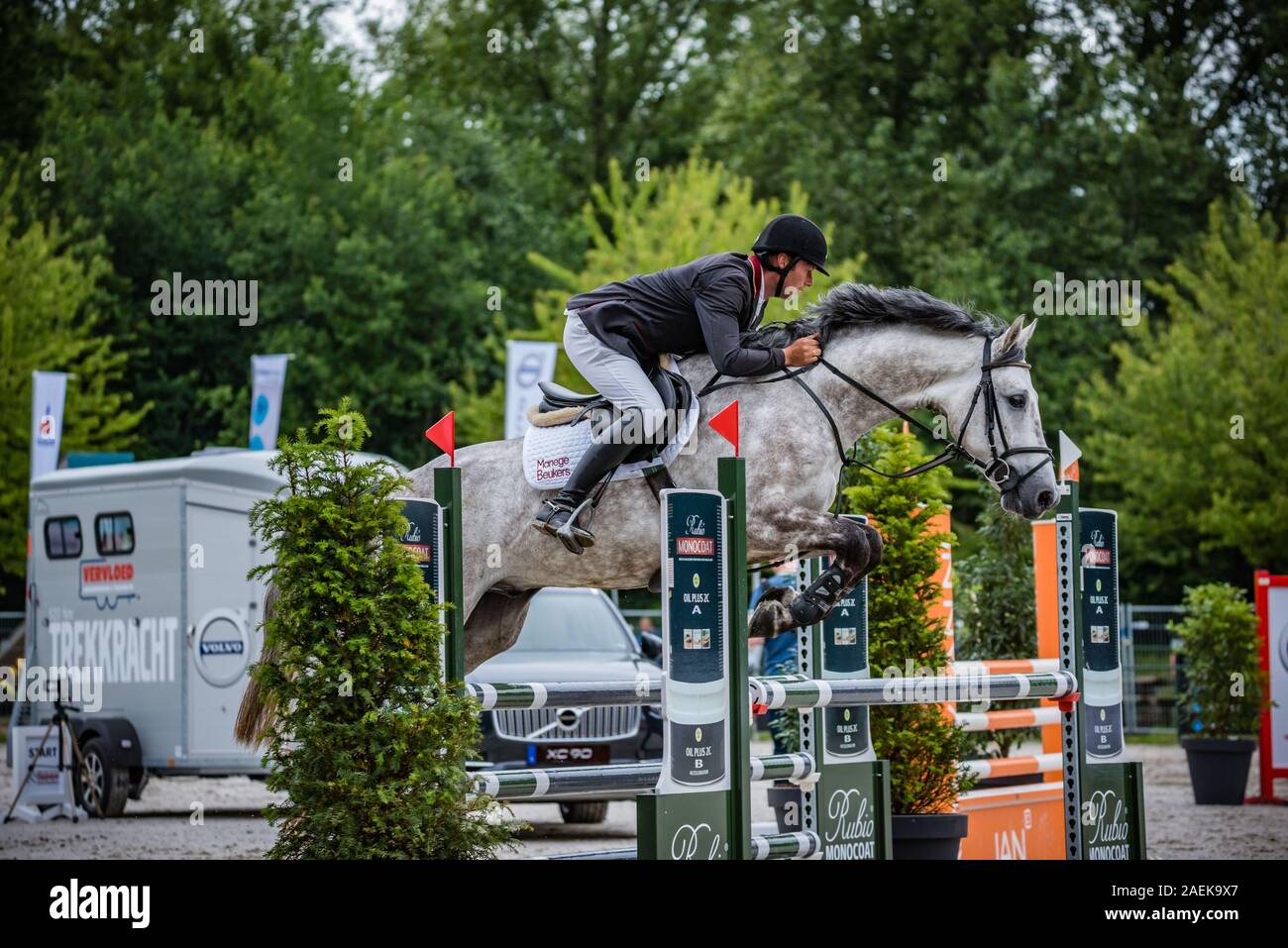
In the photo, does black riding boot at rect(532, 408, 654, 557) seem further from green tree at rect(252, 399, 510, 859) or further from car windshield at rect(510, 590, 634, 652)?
car windshield at rect(510, 590, 634, 652)

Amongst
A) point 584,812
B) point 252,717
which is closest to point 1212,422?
point 584,812

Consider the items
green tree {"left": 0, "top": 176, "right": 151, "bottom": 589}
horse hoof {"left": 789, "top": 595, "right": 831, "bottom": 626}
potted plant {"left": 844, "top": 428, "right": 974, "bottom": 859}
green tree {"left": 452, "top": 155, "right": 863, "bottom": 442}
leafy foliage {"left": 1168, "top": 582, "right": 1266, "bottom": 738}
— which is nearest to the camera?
horse hoof {"left": 789, "top": 595, "right": 831, "bottom": 626}

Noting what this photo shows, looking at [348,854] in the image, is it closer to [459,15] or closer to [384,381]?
[384,381]

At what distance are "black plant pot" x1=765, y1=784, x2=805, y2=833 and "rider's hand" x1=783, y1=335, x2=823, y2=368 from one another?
1.84 m

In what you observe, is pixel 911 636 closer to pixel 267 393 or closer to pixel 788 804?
pixel 788 804

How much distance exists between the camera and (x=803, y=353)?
6.09 meters

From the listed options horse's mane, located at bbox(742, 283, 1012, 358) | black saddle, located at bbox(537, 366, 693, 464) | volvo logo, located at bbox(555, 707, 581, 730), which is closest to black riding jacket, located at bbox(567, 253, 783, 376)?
black saddle, located at bbox(537, 366, 693, 464)

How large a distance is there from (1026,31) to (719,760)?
96.6ft

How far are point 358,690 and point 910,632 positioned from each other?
3.18 m

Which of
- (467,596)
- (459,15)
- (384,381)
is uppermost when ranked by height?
(459,15)

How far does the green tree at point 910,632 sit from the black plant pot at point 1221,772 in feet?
21.8

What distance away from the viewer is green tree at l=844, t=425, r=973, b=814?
24.2 ft
